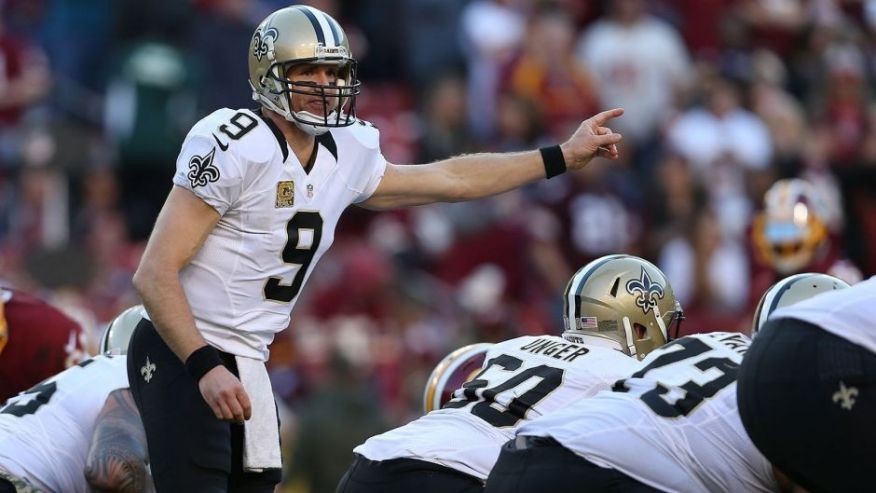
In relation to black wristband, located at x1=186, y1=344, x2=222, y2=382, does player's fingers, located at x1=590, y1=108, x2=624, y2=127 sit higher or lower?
higher

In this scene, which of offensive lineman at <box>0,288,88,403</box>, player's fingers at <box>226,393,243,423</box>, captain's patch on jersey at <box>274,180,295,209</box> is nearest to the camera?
player's fingers at <box>226,393,243,423</box>

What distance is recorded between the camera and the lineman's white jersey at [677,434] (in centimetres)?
514

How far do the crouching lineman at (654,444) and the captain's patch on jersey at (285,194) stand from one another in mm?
1093

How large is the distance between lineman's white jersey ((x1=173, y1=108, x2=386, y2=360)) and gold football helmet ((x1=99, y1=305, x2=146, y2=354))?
4.26 feet

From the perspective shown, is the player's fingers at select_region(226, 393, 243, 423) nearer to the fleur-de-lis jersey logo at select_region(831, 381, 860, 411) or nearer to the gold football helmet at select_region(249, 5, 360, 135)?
the gold football helmet at select_region(249, 5, 360, 135)

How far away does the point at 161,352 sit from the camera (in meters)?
5.62

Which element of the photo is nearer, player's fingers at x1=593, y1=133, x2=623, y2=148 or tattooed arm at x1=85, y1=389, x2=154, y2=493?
tattooed arm at x1=85, y1=389, x2=154, y2=493

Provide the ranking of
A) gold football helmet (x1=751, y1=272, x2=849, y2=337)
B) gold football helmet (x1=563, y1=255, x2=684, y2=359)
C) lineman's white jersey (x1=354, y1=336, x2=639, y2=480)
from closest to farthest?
1. lineman's white jersey (x1=354, y1=336, x2=639, y2=480)
2. gold football helmet (x1=751, y1=272, x2=849, y2=337)
3. gold football helmet (x1=563, y1=255, x2=684, y2=359)

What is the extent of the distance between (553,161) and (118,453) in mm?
→ 1870

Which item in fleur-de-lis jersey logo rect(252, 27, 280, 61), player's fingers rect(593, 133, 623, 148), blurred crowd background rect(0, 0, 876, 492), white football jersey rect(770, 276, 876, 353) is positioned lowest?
blurred crowd background rect(0, 0, 876, 492)

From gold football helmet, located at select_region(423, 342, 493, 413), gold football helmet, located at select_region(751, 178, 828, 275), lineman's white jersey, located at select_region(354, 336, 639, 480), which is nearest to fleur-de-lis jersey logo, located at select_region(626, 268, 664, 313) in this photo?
lineman's white jersey, located at select_region(354, 336, 639, 480)

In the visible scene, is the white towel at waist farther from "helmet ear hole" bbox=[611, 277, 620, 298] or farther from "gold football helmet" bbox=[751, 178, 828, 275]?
"gold football helmet" bbox=[751, 178, 828, 275]

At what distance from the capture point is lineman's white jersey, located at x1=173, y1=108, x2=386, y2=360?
5.48 m

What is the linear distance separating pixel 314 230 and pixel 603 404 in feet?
3.75
